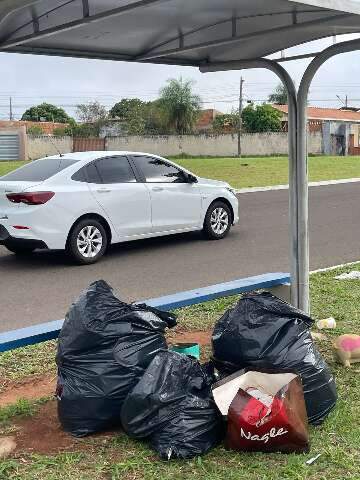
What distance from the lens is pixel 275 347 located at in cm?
367

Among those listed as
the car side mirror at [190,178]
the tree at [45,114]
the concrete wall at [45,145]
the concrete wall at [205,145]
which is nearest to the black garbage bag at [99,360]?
the car side mirror at [190,178]

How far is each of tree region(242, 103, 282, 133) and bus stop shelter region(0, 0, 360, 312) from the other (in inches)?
2397

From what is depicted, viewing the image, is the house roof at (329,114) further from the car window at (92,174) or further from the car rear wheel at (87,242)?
the car rear wheel at (87,242)

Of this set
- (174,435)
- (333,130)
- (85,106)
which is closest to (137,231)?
(174,435)

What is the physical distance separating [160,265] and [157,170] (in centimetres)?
179

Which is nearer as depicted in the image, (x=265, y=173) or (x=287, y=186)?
(x=287, y=186)

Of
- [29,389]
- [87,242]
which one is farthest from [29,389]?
[87,242]

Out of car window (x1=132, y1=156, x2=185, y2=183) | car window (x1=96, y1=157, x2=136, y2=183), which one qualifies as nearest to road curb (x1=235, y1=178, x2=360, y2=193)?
car window (x1=132, y1=156, x2=185, y2=183)

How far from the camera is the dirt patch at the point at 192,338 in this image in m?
5.33

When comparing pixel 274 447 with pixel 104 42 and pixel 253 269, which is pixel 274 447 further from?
pixel 253 269

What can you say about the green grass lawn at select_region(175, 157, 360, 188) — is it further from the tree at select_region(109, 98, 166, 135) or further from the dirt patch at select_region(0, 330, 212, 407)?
the tree at select_region(109, 98, 166, 135)

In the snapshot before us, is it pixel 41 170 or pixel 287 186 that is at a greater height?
pixel 41 170

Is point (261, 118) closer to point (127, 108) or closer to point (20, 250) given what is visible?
point (127, 108)

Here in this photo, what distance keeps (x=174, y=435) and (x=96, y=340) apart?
65 cm
